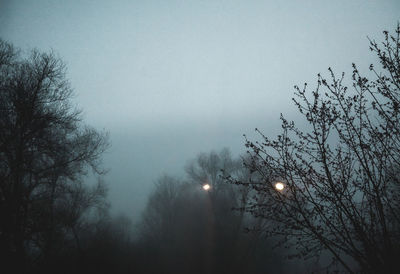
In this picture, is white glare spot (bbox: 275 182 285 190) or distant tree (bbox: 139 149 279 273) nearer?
white glare spot (bbox: 275 182 285 190)

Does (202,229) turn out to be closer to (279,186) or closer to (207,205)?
(207,205)

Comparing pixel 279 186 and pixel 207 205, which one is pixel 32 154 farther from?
pixel 207 205

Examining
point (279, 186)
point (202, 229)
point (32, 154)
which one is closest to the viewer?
point (279, 186)

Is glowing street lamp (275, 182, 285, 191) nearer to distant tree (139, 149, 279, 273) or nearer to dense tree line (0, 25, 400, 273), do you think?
dense tree line (0, 25, 400, 273)

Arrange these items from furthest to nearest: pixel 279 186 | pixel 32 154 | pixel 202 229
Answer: pixel 202 229 < pixel 32 154 < pixel 279 186

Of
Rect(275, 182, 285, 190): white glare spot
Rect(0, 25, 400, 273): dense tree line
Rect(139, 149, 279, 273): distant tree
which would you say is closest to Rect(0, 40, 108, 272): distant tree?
Rect(0, 25, 400, 273): dense tree line

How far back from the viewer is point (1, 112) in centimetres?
684

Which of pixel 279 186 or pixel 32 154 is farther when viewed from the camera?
pixel 32 154

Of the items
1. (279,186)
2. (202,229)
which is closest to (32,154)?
(279,186)

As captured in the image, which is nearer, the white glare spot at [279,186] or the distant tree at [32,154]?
the white glare spot at [279,186]

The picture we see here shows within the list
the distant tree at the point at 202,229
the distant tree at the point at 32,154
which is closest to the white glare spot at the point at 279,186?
the distant tree at the point at 32,154

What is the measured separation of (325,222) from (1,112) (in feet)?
31.9

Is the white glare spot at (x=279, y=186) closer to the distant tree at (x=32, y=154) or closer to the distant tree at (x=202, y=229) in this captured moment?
the distant tree at (x=32, y=154)

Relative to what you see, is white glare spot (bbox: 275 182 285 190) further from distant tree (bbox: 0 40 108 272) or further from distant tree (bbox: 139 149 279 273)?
distant tree (bbox: 139 149 279 273)
